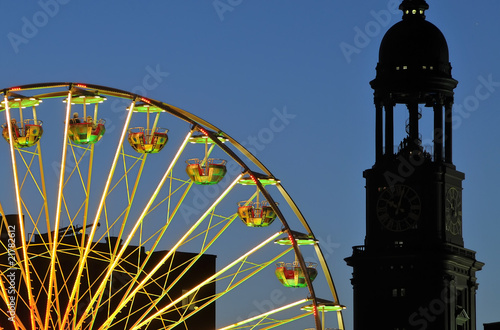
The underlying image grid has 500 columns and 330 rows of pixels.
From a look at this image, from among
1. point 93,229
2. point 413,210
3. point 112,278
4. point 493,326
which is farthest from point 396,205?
point 93,229

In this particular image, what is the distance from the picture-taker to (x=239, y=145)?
57.5 meters

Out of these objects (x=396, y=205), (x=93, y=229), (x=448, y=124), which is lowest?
(x=93, y=229)

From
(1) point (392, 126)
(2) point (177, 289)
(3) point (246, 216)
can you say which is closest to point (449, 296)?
(1) point (392, 126)

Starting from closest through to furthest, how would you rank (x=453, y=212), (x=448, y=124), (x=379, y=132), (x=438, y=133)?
(x=438, y=133) → (x=448, y=124) → (x=379, y=132) → (x=453, y=212)

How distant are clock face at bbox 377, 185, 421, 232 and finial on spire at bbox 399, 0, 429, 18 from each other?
42.7ft

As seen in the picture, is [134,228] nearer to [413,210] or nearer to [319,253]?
[319,253]

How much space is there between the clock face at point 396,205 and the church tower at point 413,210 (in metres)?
0.07

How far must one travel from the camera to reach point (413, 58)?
13925cm

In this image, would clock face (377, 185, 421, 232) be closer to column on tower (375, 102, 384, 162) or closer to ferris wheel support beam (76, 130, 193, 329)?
column on tower (375, 102, 384, 162)

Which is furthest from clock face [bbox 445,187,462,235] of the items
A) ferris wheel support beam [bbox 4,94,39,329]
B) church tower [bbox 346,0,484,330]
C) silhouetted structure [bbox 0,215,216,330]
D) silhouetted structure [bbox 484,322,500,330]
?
ferris wheel support beam [bbox 4,94,39,329]

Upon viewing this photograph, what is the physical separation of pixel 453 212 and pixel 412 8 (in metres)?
15.7

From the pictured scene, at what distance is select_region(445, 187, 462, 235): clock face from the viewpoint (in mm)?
141250

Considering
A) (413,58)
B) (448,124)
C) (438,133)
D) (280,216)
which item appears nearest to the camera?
(280,216)

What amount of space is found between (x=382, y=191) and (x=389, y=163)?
247 cm
